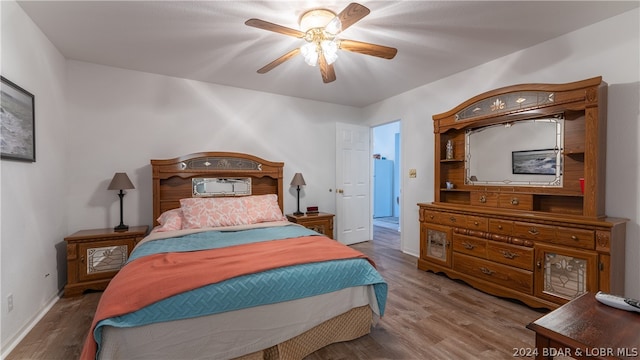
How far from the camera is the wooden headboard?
3.43 m

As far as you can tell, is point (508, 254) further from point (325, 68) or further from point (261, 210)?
point (261, 210)

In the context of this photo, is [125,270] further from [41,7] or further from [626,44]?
[626,44]

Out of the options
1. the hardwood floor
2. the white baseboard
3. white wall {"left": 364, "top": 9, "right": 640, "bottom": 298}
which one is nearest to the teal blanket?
the hardwood floor

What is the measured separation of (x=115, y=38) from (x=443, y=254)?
4243 mm

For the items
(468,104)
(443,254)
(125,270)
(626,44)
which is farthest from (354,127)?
(125,270)

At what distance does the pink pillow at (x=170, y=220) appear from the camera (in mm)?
2986

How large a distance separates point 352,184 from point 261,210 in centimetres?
203

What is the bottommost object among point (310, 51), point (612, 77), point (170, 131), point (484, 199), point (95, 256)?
point (95, 256)

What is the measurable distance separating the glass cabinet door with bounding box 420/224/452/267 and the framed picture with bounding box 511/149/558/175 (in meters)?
1.02

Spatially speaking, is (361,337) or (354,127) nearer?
(361,337)

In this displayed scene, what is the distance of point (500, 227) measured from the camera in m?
2.75

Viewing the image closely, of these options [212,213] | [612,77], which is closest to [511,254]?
[612,77]

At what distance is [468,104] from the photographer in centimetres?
314

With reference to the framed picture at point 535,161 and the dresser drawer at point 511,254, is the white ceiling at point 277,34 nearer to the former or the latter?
the framed picture at point 535,161
